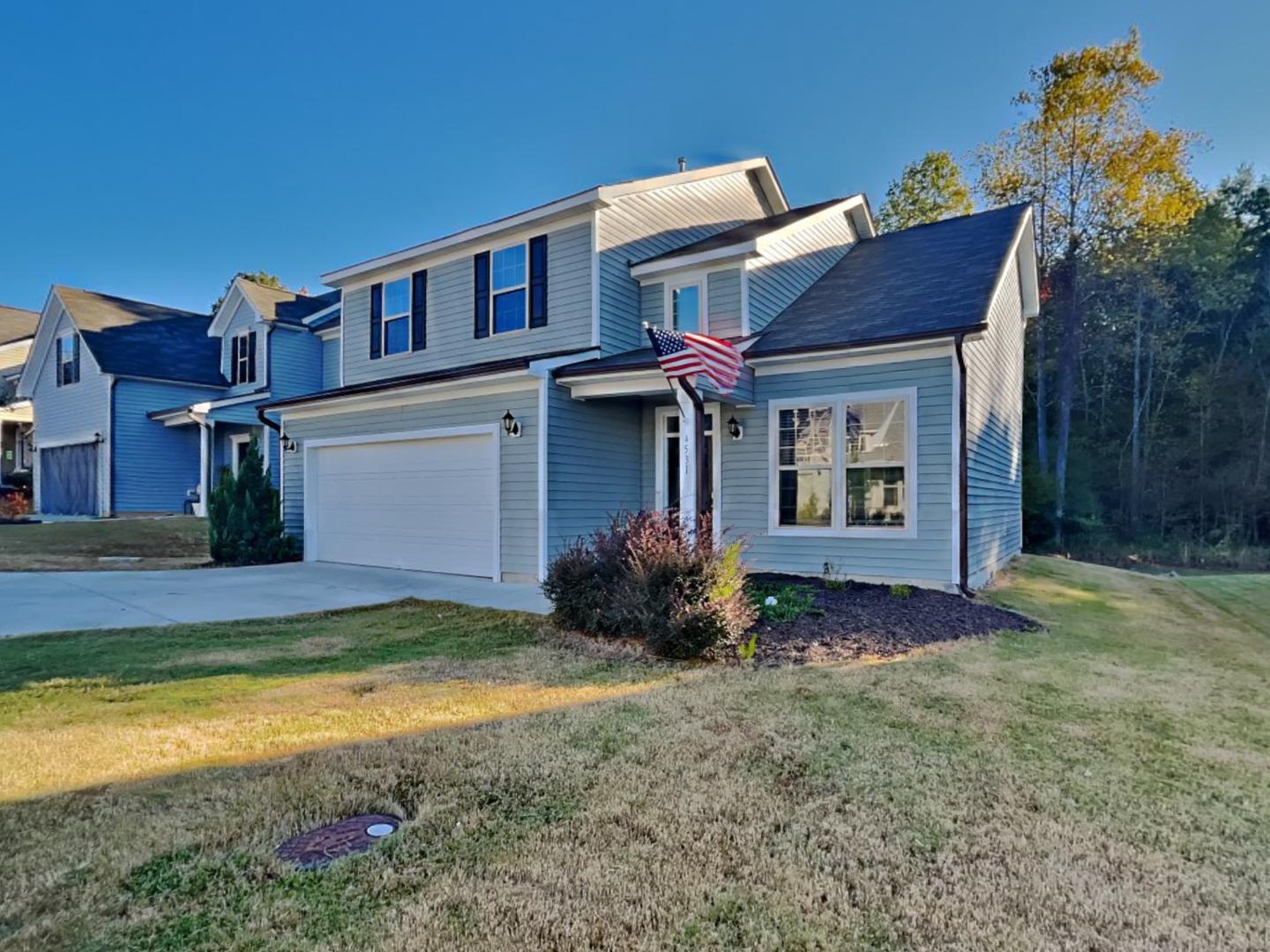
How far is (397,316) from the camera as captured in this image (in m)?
13.1

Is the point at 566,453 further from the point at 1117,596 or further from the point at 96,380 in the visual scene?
the point at 96,380

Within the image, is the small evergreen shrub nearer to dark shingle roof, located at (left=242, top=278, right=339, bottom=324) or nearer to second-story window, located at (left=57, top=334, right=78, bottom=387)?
dark shingle roof, located at (left=242, top=278, right=339, bottom=324)

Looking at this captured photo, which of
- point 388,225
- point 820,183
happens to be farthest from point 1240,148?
point 388,225

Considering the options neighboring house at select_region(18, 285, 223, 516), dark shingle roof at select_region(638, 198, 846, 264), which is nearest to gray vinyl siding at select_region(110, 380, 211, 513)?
neighboring house at select_region(18, 285, 223, 516)

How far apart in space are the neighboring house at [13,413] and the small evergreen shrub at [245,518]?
16.3 m

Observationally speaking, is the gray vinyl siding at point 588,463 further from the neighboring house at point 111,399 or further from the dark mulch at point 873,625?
the neighboring house at point 111,399

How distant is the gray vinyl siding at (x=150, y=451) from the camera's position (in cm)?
1836

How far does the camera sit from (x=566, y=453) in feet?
31.3

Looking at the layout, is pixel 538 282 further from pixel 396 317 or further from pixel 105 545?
pixel 105 545

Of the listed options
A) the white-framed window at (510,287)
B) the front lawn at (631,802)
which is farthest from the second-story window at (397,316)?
the front lawn at (631,802)

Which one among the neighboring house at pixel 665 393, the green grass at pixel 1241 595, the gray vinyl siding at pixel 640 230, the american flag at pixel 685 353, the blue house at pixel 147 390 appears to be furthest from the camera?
the blue house at pixel 147 390

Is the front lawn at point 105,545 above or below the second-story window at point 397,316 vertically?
below

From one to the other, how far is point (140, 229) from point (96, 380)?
8.67 metres

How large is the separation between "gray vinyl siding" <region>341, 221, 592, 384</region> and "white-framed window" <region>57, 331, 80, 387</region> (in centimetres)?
1182
